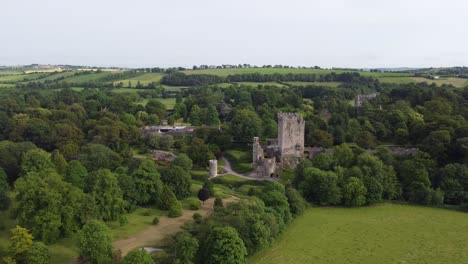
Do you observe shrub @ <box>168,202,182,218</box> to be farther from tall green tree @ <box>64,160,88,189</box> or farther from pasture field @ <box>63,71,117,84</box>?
pasture field @ <box>63,71,117,84</box>

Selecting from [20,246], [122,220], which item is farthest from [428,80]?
[20,246]

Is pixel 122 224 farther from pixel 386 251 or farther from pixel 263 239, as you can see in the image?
pixel 386 251

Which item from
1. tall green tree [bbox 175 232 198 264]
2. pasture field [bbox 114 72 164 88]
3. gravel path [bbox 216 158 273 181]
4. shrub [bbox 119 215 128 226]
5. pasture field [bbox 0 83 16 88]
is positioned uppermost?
pasture field [bbox 114 72 164 88]

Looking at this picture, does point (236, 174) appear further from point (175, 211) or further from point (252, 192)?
point (175, 211)

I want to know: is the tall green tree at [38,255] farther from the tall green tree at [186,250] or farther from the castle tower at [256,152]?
the castle tower at [256,152]

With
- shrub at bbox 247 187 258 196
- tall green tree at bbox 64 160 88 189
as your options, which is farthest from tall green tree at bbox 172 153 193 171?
tall green tree at bbox 64 160 88 189

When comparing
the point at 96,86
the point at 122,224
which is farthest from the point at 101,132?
the point at 96,86
